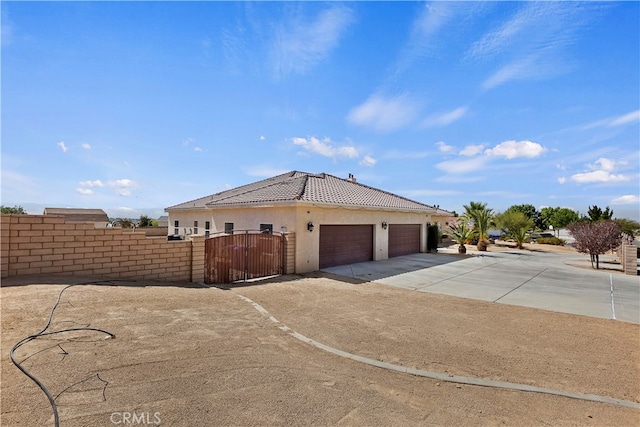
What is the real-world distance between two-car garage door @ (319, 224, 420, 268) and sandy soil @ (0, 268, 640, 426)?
21.6 feet

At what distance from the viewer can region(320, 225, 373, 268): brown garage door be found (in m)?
14.4

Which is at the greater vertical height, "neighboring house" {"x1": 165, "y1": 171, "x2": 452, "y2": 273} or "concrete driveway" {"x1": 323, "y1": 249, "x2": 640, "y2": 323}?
"neighboring house" {"x1": 165, "y1": 171, "x2": 452, "y2": 273}

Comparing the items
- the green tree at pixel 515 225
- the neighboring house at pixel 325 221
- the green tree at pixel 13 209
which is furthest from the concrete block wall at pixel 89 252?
the green tree at pixel 515 225

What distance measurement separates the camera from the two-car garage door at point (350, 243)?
14500 mm

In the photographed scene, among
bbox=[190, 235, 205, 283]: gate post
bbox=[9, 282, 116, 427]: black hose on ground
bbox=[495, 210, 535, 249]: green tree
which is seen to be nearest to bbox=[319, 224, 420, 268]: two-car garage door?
bbox=[190, 235, 205, 283]: gate post

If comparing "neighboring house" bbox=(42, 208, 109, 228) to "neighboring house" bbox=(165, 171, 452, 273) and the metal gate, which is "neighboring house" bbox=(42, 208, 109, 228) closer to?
"neighboring house" bbox=(165, 171, 452, 273)

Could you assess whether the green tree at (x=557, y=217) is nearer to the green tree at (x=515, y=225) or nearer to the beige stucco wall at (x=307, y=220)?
the green tree at (x=515, y=225)

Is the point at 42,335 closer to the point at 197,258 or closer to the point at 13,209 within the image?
the point at 197,258

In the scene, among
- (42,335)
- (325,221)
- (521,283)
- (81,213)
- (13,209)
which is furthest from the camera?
(81,213)

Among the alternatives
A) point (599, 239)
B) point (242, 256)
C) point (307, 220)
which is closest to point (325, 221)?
point (307, 220)

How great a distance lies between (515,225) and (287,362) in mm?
31323

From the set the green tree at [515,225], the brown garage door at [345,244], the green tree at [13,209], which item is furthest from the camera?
the green tree at [515,225]

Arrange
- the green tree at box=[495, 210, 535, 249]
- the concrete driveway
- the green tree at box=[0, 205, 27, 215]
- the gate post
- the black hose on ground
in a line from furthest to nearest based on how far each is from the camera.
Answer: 1. the green tree at box=[495, 210, 535, 249]
2. the green tree at box=[0, 205, 27, 215]
3. the gate post
4. the concrete driveway
5. the black hose on ground

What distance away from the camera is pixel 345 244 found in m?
15.6
